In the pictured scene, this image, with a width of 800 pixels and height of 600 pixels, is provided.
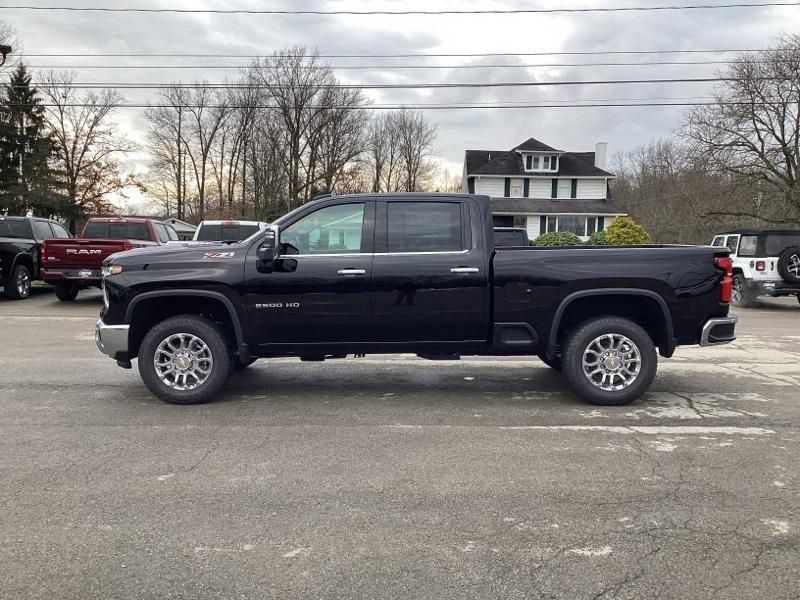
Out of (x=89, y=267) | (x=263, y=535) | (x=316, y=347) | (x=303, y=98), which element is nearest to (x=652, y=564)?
(x=263, y=535)

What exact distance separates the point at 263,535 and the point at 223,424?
83.3 inches

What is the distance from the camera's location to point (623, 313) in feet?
19.7

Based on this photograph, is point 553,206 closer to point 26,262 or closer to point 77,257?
point 26,262

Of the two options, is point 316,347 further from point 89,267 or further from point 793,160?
point 793,160

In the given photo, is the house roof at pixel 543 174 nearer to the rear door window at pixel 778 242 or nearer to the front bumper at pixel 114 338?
the rear door window at pixel 778 242

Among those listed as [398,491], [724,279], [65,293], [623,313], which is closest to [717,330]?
[724,279]

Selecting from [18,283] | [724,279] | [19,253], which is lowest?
[18,283]

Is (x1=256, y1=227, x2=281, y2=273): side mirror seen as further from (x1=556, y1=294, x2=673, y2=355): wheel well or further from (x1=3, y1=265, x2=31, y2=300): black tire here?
(x1=3, y1=265, x2=31, y2=300): black tire

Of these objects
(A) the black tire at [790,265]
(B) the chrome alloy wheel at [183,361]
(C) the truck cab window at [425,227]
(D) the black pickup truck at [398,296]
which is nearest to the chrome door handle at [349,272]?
(D) the black pickup truck at [398,296]

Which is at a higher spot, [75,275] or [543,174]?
[543,174]

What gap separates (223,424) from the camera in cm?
523

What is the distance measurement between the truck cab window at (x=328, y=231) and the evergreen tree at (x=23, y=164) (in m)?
39.4

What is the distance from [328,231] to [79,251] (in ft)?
31.6

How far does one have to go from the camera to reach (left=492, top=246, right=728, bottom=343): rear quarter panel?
564 centimetres
